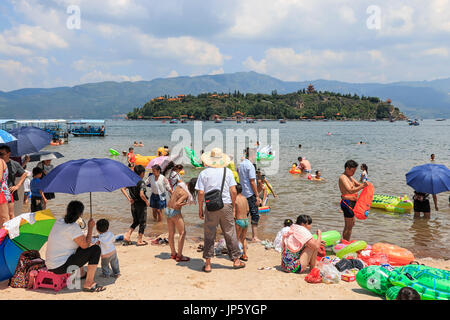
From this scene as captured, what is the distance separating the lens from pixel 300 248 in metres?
5.55

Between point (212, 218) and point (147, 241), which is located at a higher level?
point (212, 218)

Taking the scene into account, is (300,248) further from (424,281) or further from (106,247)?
(106,247)

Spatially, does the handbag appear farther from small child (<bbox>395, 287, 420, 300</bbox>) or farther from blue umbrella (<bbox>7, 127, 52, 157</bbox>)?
blue umbrella (<bbox>7, 127, 52, 157</bbox>)

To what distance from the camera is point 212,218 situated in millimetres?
5305

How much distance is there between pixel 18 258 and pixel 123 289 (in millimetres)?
1550

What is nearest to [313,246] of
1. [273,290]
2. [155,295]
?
[273,290]

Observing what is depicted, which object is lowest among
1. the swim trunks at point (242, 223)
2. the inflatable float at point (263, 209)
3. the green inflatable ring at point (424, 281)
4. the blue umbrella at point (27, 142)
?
the inflatable float at point (263, 209)

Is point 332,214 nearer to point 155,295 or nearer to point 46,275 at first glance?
point 155,295

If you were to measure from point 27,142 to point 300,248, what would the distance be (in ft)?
22.2

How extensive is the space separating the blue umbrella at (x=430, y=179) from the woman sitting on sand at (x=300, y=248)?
495cm

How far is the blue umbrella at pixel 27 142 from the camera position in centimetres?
788

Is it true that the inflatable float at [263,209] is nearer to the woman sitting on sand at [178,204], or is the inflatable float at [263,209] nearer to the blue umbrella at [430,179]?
the blue umbrella at [430,179]

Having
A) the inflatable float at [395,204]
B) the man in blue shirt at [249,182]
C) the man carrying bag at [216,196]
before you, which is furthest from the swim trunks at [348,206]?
the inflatable float at [395,204]

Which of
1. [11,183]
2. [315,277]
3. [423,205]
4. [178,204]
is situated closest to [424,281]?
[315,277]
